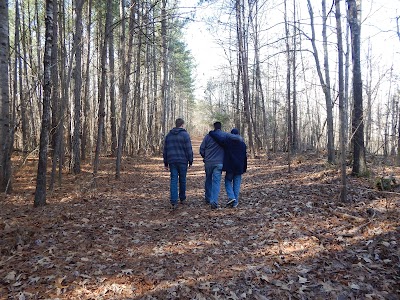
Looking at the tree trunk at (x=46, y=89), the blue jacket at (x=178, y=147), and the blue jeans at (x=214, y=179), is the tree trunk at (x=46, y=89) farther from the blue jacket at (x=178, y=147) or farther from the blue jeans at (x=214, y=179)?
the blue jeans at (x=214, y=179)

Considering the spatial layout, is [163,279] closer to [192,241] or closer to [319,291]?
[192,241]

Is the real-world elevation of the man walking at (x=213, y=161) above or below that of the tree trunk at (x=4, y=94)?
below

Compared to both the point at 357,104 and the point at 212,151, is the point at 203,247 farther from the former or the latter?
the point at 357,104

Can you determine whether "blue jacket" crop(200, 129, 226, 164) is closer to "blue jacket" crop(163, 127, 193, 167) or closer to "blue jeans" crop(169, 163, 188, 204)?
"blue jacket" crop(163, 127, 193, 167)

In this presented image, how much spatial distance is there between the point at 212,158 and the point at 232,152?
1.74ft

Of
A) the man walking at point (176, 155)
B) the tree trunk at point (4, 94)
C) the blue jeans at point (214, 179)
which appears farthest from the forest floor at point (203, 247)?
the tree trunk at point (4, 94)

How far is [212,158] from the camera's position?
24.0 ft

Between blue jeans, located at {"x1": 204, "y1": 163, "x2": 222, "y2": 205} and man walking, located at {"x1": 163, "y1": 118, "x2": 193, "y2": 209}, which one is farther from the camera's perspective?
blue jeans, located at {"x1": 204, "y1": 163, "x2": 222, "y2": 205}

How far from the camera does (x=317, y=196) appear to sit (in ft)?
24.0

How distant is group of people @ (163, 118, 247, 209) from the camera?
714 cm

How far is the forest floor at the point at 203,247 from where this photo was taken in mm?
3527

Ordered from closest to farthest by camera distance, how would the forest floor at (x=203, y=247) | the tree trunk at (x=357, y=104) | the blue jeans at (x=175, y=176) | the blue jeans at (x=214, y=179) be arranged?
the forest floor at (x=203, y=247) < the blue jeans at (x=175, y=176) < the blue jeans at (x=214, y=179) < the tree trunk at (x=357, y=104)

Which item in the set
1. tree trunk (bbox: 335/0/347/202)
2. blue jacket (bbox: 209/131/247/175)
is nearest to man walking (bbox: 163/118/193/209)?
blue jacket (bbox: 209/131/247/175)

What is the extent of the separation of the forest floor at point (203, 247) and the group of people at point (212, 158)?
47 centimetres
